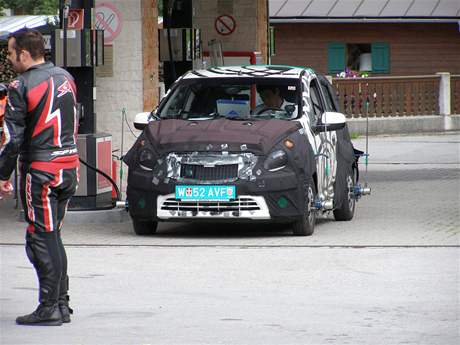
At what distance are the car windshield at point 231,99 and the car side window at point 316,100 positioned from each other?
294 millimetres

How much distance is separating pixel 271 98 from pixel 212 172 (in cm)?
150

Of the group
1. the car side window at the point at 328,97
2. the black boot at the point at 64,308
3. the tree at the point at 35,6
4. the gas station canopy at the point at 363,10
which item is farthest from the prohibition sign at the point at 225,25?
the tree at the point at 35,6

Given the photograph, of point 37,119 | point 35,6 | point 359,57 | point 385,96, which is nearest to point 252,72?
point 37,119

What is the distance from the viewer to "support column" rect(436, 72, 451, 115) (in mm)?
35656

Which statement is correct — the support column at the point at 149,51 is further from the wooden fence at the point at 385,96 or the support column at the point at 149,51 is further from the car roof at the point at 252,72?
the wooden fence at the point at 385,96

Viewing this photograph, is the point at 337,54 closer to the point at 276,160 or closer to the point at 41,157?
the point at 276,160

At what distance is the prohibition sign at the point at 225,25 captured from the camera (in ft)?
80.7

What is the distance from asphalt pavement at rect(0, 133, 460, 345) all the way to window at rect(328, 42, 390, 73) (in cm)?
2935

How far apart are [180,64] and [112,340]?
1255 centimetres

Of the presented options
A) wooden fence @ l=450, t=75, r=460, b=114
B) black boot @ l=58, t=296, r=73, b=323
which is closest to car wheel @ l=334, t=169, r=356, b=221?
black boot @ l=58, t=296, r=73, b=323

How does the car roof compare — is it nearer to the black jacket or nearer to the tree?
the black jacket

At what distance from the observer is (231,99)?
567 inches

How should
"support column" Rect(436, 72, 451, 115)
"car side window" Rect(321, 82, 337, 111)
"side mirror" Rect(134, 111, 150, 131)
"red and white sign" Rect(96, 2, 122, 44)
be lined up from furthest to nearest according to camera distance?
"support column" Rect(436, 72, 451, 115), "red and white sign" Rect(96, 2, 122, 44), "car side window" Rect(321, 82, 337, 111), "side mirror" Rect(134, 111, 150, 131)

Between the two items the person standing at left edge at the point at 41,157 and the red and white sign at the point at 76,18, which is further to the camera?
the red and white sign at the point at 76,18
